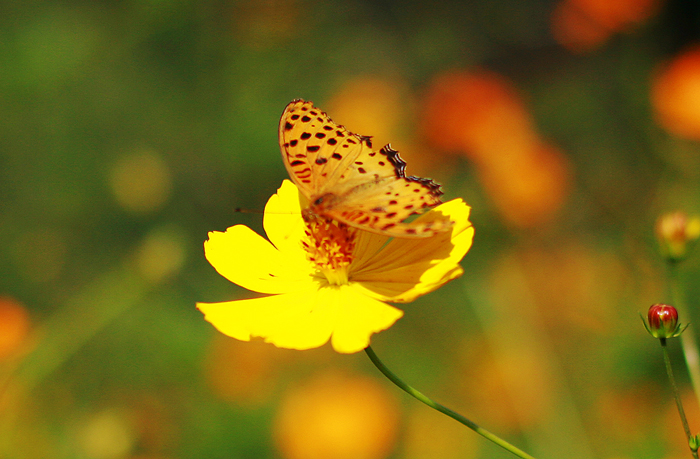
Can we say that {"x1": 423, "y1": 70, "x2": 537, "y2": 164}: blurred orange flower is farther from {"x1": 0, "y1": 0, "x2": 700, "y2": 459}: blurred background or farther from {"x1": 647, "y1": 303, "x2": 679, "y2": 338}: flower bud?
{"x1": 647, "y1": 303, "x2": 679, "y2": 338}: flower bud

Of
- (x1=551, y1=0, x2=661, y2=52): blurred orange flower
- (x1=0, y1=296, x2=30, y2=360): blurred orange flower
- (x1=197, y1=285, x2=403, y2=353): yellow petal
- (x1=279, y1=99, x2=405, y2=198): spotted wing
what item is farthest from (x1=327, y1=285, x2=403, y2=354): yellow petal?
→ (x1=551, y1=0, x2=661, y2=52): blurred orange flower

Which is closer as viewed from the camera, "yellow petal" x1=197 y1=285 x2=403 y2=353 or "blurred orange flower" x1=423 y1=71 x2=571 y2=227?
"yellow petal" x1=197 y1=285 x2=403 y2=353

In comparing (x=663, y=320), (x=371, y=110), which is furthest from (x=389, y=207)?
(x=371, y=110)

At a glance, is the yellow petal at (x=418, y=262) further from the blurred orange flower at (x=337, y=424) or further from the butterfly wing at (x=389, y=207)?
the blurred orange flower at (x=337, y=424)

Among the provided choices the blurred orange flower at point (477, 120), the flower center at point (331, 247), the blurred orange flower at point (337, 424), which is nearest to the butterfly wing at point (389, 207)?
the flower center at point (331, 247)

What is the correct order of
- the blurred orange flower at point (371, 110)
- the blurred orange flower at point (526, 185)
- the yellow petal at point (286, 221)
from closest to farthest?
the yellow petal at point (286, 221) < the blurred orange flower at point (526, 185) < the blurred orange flower at point (371, 110)

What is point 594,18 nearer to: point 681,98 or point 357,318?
point 681,98
